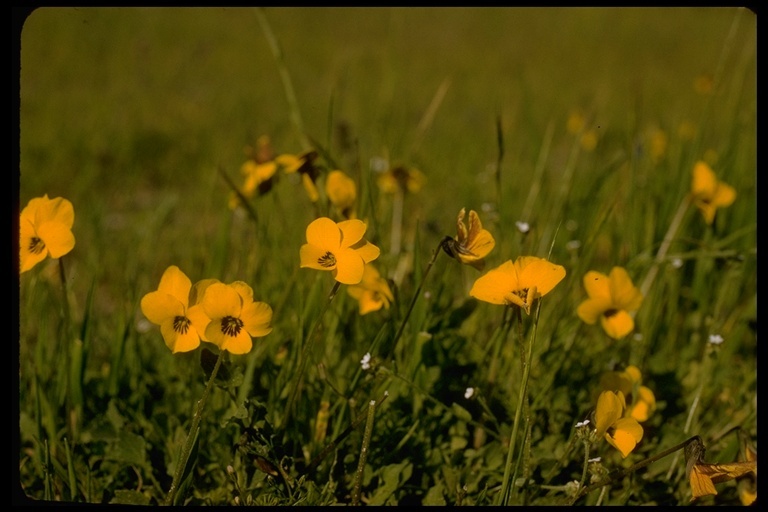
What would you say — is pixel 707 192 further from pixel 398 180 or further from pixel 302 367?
pixel 302 367

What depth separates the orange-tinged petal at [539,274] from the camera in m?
1.06

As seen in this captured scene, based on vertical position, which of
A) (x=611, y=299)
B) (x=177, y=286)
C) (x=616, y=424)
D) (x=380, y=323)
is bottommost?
(x=380, y=323)

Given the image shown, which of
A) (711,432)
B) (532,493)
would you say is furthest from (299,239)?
(711,432)

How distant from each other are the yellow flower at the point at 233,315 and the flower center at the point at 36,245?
1.15ft

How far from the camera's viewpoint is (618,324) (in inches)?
54.0

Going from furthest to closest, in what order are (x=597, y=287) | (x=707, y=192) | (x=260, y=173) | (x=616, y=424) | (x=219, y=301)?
(x=707, y=192) → (x=260, y=173) → (x=597, y=287) → (x=616, y=424) → (x=219, y=301)

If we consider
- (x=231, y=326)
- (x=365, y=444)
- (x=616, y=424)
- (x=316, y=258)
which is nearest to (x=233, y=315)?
(x=231, y=326)

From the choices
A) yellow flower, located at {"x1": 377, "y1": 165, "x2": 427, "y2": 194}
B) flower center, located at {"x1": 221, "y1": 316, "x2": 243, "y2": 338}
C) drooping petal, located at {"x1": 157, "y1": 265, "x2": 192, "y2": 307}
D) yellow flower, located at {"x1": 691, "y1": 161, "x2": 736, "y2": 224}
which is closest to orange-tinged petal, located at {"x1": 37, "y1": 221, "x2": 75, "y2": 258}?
drooping petal, located at {"x1": 157, "y1": 265, "x2": 192, "y2": 307}

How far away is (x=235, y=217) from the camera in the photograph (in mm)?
2881

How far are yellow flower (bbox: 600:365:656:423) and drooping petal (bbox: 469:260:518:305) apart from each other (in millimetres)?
383

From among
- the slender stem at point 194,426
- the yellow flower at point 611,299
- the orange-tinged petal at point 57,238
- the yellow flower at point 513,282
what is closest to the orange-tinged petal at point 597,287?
the yellow flower at point 611,299

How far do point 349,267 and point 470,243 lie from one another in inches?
10.3

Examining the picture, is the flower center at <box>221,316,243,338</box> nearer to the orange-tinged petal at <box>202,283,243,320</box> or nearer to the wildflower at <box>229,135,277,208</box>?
the orange-tinged petal at <box>202,283,243,320</box>

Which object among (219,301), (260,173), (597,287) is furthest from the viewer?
(260,173)
